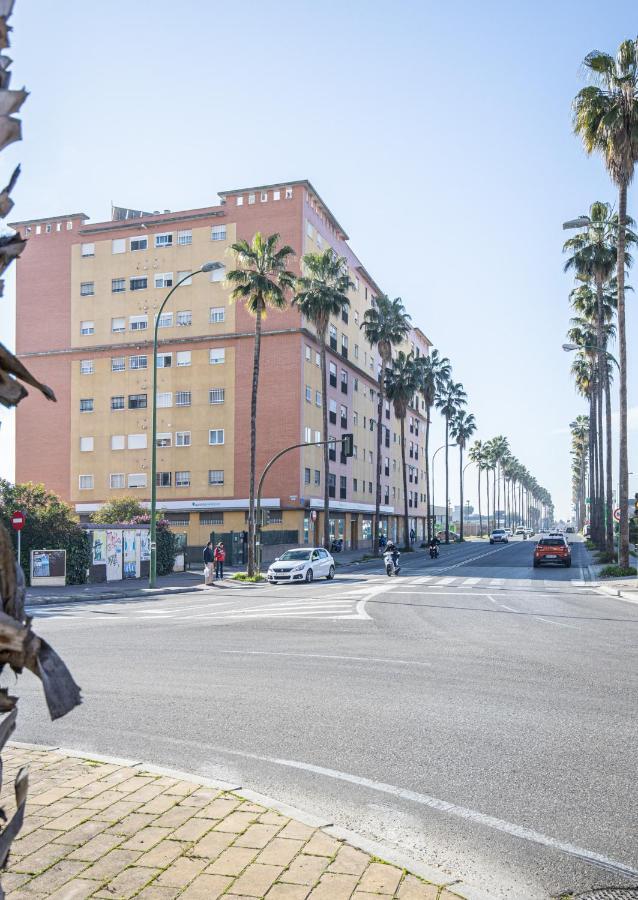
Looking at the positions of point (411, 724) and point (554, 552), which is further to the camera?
point (554, 552)

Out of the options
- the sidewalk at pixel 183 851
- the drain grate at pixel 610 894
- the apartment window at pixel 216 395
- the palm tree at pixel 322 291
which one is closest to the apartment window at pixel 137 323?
the apartment window at pixel 216 395

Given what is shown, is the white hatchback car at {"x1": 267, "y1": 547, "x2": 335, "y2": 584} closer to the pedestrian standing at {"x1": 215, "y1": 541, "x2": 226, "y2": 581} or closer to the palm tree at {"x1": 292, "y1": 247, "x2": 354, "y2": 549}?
the pedestrian standing at {"x1": 215, "y1": 541, "x2": 226, "y2": 581}

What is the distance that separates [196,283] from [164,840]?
5240 centimetres

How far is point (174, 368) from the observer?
2142 inches

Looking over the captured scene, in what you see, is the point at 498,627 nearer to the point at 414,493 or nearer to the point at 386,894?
the point at 386,894

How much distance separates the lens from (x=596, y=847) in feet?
14.7

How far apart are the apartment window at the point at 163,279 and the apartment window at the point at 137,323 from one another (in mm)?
2663

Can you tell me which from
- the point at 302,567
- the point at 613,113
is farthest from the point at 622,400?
the point at 302,567

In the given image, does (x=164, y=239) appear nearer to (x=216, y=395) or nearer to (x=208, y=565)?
(x=216, y=395)

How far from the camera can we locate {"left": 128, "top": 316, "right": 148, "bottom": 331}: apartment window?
55125 millimetres

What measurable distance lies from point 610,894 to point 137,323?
5463cm

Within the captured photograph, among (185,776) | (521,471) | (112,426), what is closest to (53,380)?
(112,426)

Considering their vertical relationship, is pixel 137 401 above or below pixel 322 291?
below

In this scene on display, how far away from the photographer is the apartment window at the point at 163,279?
5456 centimetres
